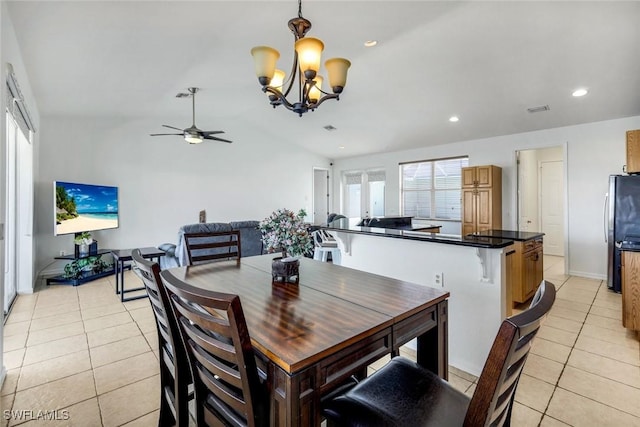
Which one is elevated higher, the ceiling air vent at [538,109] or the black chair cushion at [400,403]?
the ceiling air vent at [538,109]

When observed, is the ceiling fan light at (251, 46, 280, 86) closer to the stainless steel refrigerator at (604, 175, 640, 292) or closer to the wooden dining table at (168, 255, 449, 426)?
the wooden dining table at (168, 255, 449, 426)

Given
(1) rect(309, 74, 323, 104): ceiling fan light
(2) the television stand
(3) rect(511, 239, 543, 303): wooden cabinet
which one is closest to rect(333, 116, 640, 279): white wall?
(3) rect(511, 239, 543, 303): wooden cabinet

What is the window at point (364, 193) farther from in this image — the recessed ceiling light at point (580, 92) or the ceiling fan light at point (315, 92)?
the ceiling fan light at point (315, 92)

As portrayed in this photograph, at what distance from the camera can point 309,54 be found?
2.01m

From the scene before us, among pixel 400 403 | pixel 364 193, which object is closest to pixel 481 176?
pixel 364 193

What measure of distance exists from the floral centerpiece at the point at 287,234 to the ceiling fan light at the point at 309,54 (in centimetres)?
100

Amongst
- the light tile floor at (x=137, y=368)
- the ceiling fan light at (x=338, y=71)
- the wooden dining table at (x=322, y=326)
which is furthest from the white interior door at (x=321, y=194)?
the wooden dining table at (x=322, y=326)

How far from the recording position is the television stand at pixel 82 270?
4.48 meters

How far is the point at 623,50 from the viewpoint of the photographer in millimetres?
3164

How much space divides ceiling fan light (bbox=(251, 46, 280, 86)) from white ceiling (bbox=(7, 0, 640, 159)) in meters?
0.91

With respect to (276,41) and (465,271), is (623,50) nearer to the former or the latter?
(465,271)

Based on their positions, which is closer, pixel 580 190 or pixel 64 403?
pixel 64 403

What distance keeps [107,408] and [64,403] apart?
30cm

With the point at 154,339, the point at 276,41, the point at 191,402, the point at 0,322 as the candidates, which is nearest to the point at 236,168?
the point at 276,41
